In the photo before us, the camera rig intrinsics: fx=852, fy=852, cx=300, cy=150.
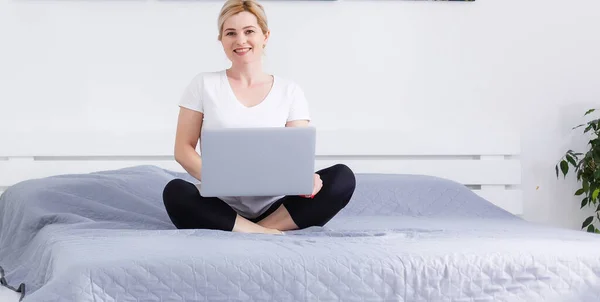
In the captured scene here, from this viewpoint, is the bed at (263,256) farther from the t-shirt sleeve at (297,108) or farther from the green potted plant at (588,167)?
the green potted plant at (588,167)

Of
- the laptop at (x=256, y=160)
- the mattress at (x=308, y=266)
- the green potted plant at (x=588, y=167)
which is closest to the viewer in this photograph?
the mattress at (x=308, y=266)

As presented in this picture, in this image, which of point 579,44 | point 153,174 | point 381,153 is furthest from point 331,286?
point 579,44

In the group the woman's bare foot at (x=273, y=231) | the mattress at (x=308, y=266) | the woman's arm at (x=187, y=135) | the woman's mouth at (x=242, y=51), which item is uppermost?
the woman's mouth at (x=242, y=51)

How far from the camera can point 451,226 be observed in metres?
2.62

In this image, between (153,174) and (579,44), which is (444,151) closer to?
(579,44)

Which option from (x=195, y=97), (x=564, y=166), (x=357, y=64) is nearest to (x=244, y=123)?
(x=195, y=97)

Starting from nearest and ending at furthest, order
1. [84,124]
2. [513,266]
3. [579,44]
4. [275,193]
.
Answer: [513,266], [275,193], [84,124], [579,44]

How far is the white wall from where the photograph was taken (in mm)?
3367

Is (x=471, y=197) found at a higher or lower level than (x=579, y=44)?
lower

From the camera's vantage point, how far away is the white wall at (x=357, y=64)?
3367 mm

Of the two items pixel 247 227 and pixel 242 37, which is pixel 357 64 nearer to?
pixel 242 37

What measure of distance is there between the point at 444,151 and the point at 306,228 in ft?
4.23

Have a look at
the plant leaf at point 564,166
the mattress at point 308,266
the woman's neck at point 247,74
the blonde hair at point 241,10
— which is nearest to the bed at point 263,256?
the mattress at point 308,266

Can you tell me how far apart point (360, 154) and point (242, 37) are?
3.77ft
